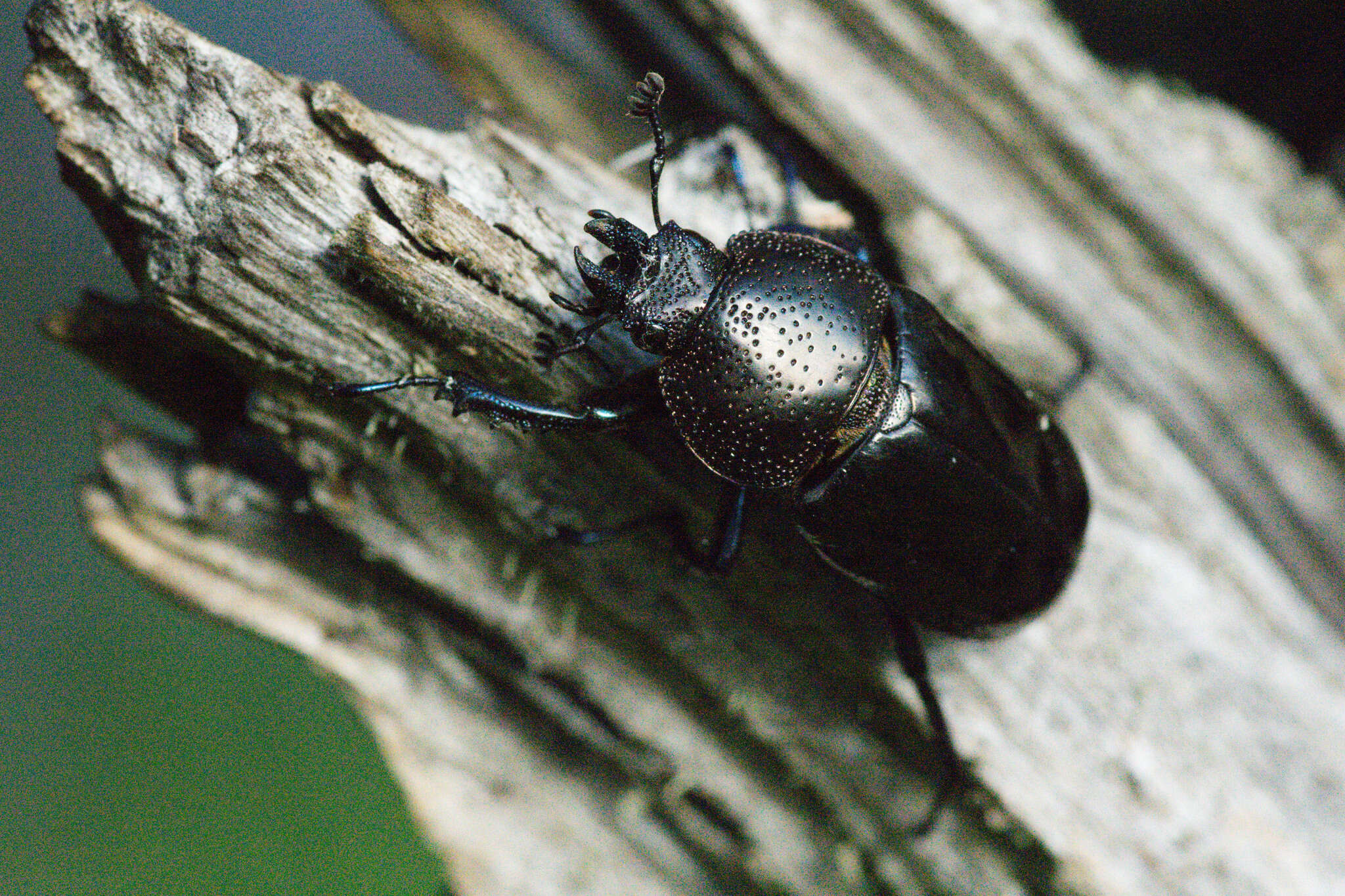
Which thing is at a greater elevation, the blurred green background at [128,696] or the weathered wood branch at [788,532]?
the weathered wood branch at [788,532]

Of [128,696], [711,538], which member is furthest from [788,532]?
[128,696]

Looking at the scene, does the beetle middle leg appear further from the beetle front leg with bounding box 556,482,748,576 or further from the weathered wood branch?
the beetle front leg with bounding box 556,482,748,576

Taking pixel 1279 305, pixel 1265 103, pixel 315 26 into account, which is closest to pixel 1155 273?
pixel 1279 305

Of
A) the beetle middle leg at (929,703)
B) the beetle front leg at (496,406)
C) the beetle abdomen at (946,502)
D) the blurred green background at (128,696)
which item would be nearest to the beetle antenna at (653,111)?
the beetle front leg at (496,406)

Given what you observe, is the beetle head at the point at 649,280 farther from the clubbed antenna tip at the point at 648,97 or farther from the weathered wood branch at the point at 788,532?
the clubbed antenna tip at the point at 648,97

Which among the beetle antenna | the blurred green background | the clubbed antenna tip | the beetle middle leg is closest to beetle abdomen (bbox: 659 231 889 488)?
the beetle antenna

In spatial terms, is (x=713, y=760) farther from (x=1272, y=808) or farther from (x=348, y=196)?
(x=348, y=196)

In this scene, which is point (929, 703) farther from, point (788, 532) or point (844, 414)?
point (844, 414)
